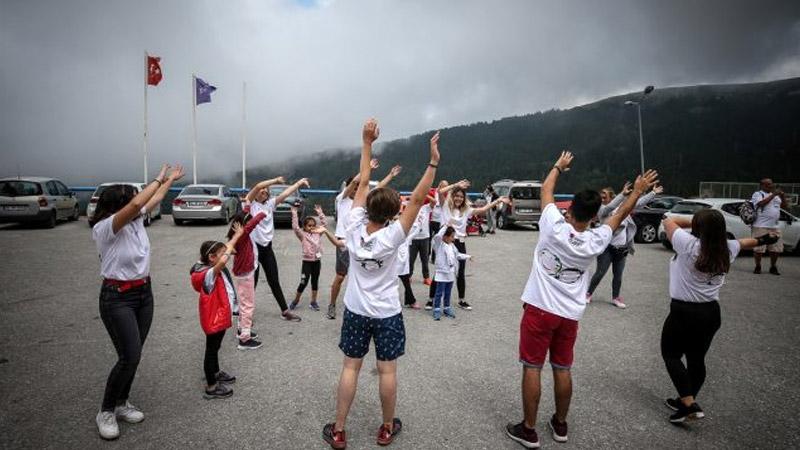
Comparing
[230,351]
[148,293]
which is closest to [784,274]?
[230,351]

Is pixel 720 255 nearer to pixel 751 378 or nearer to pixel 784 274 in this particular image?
pixel 751 378

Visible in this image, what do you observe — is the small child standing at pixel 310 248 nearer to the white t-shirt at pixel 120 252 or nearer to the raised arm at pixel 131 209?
the white t-shirt at pixel 120 252

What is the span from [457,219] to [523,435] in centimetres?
342

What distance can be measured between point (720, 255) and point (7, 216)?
1791 centimetres

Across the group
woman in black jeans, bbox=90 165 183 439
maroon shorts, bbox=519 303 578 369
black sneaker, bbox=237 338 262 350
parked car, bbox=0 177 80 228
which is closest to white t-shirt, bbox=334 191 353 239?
black sneaker, bbox=237 338 262 350

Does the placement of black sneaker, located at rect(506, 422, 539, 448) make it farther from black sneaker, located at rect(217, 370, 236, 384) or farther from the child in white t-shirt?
black sneaker, located at rect(217, 370, 236, 384)

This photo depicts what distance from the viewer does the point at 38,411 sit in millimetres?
3064

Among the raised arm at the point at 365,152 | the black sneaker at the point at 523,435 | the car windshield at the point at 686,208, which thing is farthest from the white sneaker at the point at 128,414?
the car windshield at the point at 686,208

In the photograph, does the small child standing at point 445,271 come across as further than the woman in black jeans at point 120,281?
Yes

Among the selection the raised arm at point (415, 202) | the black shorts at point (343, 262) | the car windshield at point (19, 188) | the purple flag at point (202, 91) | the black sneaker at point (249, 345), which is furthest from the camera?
the purple flag at point (202, 91)

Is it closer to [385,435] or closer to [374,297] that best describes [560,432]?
[385,435]

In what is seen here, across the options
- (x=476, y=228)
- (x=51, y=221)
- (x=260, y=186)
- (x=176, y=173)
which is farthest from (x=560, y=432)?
(x=51, y=221)

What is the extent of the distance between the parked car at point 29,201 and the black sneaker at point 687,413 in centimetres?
1741

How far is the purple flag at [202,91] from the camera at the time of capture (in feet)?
74.7
